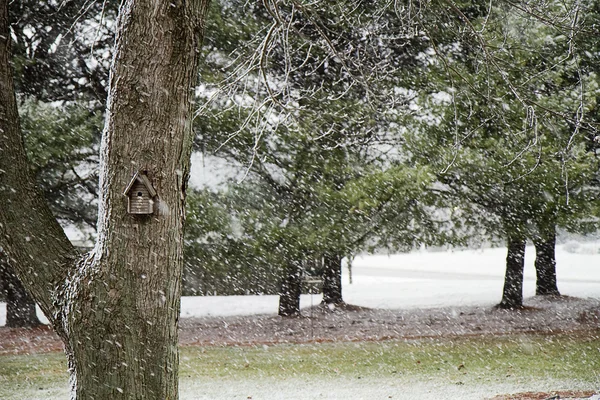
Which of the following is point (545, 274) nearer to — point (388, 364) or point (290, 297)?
point (290, 297)

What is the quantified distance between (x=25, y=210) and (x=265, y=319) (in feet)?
33.9

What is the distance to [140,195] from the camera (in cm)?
279

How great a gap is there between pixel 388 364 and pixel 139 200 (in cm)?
657

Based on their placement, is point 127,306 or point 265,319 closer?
point 127,306

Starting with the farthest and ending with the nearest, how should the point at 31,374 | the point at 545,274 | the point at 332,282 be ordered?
1. the point at 545,274
2. the point at 332,282
3. the point at 31,374

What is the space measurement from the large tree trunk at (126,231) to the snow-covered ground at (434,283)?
30.7 ft

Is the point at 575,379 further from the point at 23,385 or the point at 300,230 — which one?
the point at 23,385

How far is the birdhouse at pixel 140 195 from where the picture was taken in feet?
9.16

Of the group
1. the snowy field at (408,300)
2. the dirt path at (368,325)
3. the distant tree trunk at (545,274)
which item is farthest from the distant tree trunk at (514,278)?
the snowy field at (408,300)

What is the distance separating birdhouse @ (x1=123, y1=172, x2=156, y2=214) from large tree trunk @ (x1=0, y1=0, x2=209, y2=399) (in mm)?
48

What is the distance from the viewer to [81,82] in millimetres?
11141

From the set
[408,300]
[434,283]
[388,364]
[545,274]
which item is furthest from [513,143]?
[434,283]

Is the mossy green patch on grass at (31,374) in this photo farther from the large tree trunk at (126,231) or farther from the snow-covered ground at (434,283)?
the snow-covered ground at (434,283)

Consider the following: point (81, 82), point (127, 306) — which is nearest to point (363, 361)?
point (127, 306)
